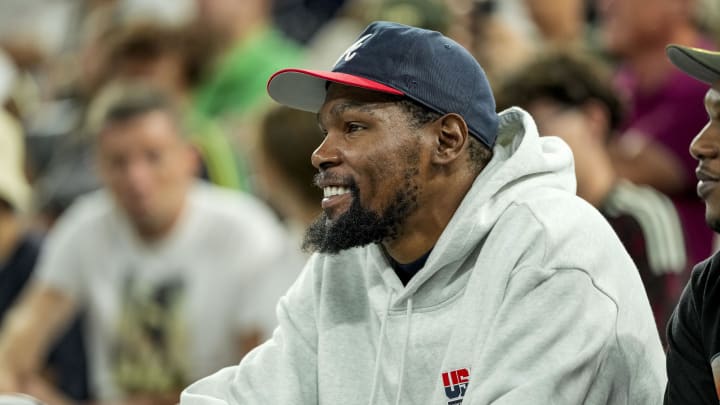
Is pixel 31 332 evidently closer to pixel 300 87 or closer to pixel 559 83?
pixel 559 83

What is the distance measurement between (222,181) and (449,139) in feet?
12.8

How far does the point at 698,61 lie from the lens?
9.86ft

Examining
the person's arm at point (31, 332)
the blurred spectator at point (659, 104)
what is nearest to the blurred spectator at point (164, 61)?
the person's arm at point (31, 332)

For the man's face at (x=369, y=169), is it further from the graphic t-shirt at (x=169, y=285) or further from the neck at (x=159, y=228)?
the neck at (x=159, y=228)

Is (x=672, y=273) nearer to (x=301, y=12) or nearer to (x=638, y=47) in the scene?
(x=638, y=47)

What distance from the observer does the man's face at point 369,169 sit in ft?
10.7

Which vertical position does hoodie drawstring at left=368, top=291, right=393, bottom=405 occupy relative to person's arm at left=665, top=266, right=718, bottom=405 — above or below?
below

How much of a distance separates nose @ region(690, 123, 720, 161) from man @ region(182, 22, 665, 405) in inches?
11.9

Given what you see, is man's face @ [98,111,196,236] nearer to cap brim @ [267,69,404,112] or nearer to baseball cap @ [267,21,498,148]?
cap brim @ [267,69,404,112]

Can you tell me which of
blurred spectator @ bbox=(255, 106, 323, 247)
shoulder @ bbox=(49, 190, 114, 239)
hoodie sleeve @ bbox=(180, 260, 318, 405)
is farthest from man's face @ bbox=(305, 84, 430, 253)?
shoulder @ bbox=(49, 190, 114, 239)

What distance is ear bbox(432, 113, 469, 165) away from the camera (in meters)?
3.28

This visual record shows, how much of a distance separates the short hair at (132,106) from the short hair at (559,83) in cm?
159

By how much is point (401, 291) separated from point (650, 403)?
0.59 meters

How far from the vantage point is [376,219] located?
10.7ft
